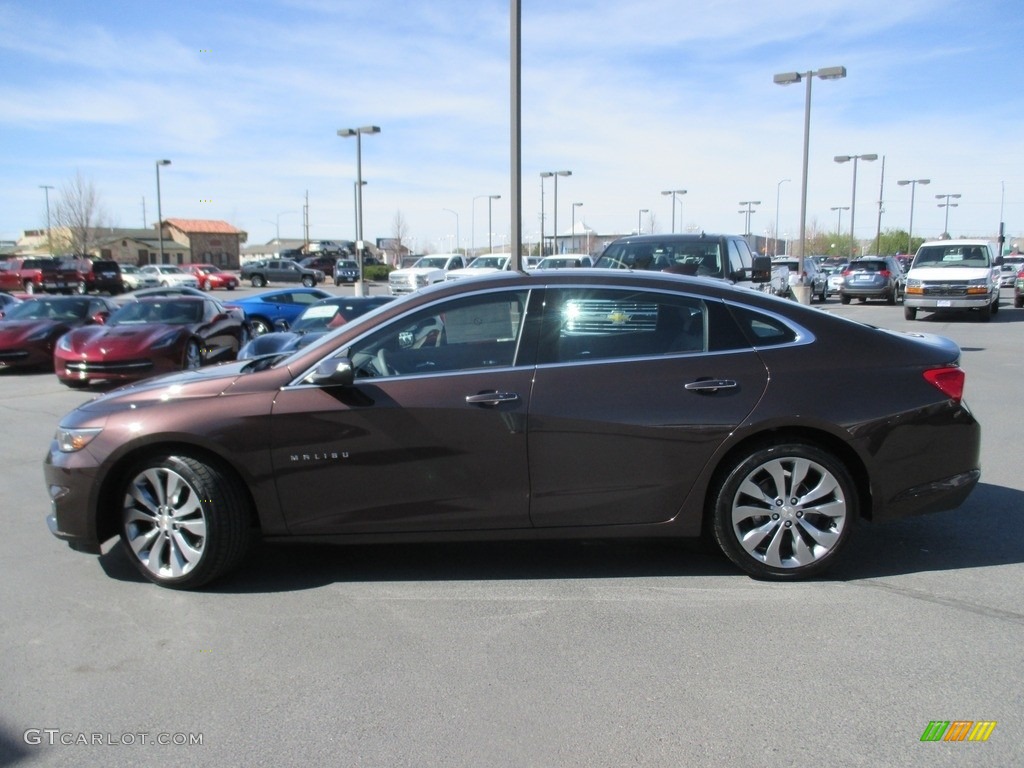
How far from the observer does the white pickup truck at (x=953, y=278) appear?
75.2 ft

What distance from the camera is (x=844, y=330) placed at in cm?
480

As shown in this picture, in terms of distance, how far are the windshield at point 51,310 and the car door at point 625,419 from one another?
46.6ft

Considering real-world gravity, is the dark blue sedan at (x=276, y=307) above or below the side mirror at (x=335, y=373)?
below

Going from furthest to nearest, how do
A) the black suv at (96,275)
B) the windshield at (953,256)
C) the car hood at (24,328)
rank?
the black suv at (96,275), the windshield at (953,256), the car hood at (24,328)

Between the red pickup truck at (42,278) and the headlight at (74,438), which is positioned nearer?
the headlight at (74,438)

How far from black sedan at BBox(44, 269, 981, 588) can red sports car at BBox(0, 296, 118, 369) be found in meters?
11.6

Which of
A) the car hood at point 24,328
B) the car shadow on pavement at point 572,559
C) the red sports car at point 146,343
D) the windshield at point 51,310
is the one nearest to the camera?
the car shadow on pavement at point 572,559

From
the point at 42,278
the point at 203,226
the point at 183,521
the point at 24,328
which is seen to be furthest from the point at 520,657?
the point at 203,226

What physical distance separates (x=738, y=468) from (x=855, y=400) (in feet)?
2.33

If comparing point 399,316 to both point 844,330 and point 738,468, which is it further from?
point 844,330

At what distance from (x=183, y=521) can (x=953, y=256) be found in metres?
24.1

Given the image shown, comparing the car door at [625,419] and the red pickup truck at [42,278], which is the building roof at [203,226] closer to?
the red pickup truck at [42,278]

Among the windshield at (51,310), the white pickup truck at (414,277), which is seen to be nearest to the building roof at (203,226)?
the white pickup truck at (414,277)

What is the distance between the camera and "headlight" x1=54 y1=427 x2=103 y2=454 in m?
4.66
